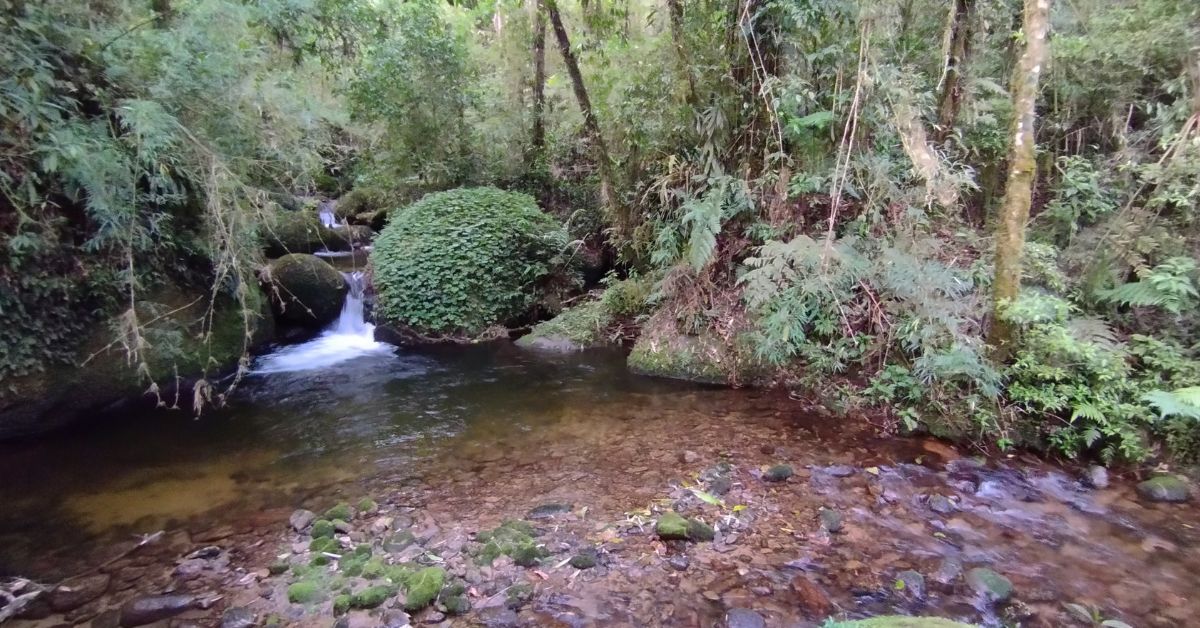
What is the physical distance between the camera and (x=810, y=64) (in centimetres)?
711

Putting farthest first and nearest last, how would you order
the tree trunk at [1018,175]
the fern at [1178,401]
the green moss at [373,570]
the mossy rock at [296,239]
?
the mossy rock at [296,239] → the tree trunk at [1018,175] → the fern at [1178,401] → the green moss at [373,570]

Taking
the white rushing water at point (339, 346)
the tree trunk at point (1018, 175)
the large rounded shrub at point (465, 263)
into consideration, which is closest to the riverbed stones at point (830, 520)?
the tree trunk at point (1018, 175)

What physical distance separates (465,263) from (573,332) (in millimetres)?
2122

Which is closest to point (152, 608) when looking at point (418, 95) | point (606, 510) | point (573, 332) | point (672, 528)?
point (606, 510)

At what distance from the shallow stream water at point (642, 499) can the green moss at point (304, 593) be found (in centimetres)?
23

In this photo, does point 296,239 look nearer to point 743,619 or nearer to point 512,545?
point 512,545

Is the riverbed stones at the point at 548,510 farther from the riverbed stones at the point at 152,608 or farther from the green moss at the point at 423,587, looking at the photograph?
the riverbed stones at the point at 152,608

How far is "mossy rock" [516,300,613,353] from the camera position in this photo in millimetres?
9180

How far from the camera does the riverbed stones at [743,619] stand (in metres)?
3.36

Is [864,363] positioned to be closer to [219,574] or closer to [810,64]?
[810,64]

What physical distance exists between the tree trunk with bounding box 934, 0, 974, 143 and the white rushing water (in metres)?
8.27

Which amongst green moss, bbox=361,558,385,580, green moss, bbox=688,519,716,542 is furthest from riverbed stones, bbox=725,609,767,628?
green moss, bbox=361,558,385,580

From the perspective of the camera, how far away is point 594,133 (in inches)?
398

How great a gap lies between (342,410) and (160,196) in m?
2.95
